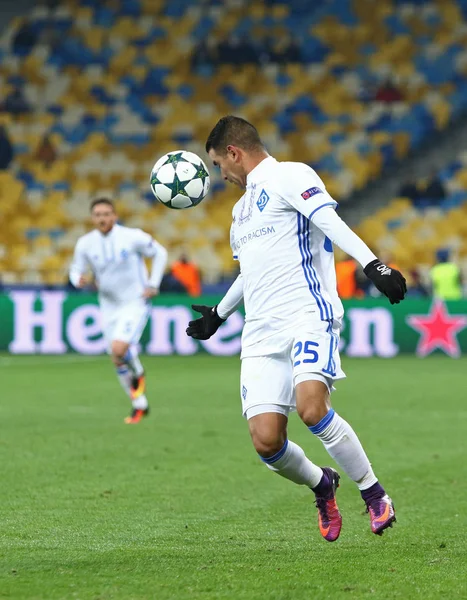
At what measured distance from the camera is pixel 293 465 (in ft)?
19.1

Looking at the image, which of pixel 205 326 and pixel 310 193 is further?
pixel 205 326

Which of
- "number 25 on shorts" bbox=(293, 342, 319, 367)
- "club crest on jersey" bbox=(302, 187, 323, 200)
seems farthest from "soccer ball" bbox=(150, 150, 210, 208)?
"number 25 on shorts" bbox=(293, 342, 319, 367)

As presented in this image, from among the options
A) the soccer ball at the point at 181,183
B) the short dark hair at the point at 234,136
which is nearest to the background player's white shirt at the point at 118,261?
the soccer ball at the point at 181,183

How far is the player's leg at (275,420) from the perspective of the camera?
5660 millimetres

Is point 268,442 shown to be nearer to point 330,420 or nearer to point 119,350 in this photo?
point 330,420

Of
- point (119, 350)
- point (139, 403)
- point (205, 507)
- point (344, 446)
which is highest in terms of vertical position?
point (344, 446)

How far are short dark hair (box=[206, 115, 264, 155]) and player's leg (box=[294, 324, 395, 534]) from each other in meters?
1.07

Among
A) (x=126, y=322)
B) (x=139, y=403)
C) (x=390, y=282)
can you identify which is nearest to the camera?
(x=390, y=282)

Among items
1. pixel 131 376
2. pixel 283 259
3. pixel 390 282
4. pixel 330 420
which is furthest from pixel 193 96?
pixel 390 282

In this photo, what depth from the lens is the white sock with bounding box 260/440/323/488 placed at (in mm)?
5770

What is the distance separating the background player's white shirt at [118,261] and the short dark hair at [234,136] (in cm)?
654

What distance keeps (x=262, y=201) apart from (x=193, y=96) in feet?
77.6

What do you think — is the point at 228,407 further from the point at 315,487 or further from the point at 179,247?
the point at 179,247

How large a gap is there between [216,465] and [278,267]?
11.2ft
